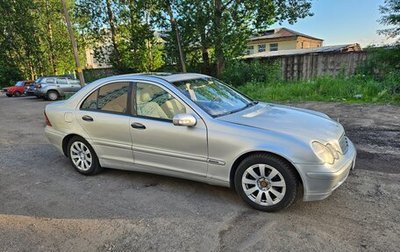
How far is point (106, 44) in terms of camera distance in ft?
79.7

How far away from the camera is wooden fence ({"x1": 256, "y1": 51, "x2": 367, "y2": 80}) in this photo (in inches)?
577

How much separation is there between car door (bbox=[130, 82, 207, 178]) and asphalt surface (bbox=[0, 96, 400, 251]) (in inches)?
15.1

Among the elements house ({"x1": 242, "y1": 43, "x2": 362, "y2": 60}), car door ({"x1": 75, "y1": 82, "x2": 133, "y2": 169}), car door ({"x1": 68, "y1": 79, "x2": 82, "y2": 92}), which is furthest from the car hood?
car door ({"x1": 68, "y1": 79, "x2": 82, "y2": 92})

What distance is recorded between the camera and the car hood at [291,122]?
320cm

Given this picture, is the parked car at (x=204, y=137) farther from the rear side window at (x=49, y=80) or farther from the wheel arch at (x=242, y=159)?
the rear side window at (x=49, y=80)

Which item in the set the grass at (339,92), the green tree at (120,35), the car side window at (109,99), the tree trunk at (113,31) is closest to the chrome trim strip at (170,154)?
the car side window at (109,99)

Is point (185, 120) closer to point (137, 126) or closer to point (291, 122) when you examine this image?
point (137, 126)

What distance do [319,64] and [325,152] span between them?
14119 mm

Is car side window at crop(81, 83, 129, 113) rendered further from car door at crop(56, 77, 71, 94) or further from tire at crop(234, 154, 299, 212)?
car door at crop(56, 77, 71, 94)

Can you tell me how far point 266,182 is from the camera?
10.6 ft

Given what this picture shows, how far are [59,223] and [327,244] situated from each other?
2720 millimetres

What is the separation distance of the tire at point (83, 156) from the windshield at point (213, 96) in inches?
68.4

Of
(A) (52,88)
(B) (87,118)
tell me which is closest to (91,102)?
(B) (87,118)

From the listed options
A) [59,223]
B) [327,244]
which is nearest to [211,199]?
[327,244]
